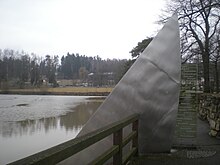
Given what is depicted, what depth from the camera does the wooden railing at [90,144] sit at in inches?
102

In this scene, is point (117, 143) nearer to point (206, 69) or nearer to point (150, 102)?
point (150, 102)

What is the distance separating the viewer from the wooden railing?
260cm

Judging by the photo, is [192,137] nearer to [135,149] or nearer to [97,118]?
[135,149]

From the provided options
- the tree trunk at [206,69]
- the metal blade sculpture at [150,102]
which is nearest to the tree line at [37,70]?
the tree trunk at [206,69]

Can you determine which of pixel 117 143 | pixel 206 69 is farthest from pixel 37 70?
pixel 117 143

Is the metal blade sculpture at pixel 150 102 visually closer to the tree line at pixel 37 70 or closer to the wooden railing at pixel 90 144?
the wooden railing at pixel 90 144

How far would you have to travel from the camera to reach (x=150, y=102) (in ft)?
21.5

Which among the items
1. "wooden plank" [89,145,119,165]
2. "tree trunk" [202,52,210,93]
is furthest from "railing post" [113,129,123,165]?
"tree trunk" [202,52,210,93]

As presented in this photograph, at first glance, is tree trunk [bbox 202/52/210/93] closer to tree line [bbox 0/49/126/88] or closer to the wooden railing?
the wooden railing

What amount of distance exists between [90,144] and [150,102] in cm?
301

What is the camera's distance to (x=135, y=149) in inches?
246

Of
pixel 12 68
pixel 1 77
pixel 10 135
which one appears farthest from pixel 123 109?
pixel 12 68

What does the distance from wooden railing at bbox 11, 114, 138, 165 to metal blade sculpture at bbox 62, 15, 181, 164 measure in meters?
0.38

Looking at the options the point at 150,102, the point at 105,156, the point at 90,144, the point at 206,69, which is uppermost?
the point at 206,69
